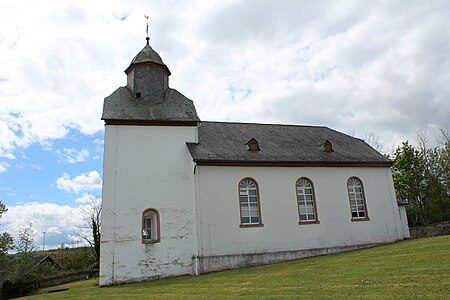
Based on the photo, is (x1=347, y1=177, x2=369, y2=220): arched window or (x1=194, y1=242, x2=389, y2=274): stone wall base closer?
(x1=194, y1=242, x2=389, y2=274): stone wall base

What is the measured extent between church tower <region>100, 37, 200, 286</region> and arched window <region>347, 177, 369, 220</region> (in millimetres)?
9346

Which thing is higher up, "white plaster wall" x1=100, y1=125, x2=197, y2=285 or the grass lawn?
"white plaster wall" x1=100, y1=125, x2=197, y2=285

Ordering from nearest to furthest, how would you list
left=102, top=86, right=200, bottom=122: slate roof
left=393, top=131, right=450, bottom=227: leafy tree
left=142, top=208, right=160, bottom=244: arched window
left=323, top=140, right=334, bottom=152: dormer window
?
left=142, top=208, right=160, bottom=244: arched window, left=102, top=86, right=200, bottom=122: slate roof, left=323, top=140, right=334, bottom=152: dormer window, left=393, top=131, right=450, bottom=227: leafy tree

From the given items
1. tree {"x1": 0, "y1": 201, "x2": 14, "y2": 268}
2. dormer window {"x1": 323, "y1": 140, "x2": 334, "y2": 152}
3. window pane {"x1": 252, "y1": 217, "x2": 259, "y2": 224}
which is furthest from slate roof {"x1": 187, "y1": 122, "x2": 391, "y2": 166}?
tree {"x1": 0, "y1": 201, "x2": 14, "y2": 268}

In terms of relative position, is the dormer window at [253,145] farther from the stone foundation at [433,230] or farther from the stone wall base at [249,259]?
the stone foundation at [433,230]

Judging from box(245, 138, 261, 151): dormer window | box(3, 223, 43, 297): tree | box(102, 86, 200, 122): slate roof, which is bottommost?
box(3, 223, 43, 297): tree

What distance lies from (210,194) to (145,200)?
10.7ft

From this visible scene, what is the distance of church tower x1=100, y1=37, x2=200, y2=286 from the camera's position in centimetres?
1722

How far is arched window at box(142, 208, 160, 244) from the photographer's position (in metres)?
17.9

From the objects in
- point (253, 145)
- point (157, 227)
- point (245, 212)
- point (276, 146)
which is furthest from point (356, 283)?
point (276, 146)

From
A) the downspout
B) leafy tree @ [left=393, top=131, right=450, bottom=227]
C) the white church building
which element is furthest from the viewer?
leafy tree @ [left=393, top=131, right=450, bottom=227]

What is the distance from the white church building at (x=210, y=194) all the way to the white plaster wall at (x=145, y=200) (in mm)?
48

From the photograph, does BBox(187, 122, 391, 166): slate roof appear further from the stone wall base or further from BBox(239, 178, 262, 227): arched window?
the stone wall base

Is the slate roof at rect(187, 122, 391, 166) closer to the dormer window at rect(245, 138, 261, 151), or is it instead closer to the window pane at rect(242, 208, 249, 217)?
the dormer window at rect(245, 138, 261, 151)
